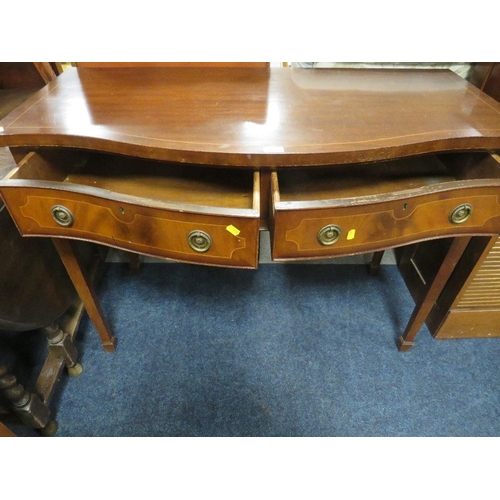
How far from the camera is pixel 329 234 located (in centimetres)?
67

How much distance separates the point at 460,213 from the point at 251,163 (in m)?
0.42

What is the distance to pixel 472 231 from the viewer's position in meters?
0.77

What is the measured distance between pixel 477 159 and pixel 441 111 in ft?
0.43

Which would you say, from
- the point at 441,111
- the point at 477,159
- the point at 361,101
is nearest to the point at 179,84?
the point at 361,101

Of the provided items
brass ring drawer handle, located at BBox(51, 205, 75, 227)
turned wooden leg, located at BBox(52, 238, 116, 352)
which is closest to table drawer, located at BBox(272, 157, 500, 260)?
brass ring drawer handle, located at BBox(51, 205, 75, 227)

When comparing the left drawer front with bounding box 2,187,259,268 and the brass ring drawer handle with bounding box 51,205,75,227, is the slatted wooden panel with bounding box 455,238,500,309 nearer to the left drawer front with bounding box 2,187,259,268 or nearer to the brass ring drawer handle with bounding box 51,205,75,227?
the left drawer front with bounding box 2,187,259,268

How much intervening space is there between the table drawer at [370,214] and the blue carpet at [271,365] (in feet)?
1.80

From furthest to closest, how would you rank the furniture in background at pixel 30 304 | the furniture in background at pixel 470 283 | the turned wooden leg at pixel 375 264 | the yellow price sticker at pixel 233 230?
1. the turned wooden leg at pixel 375 264
2. the furniture in background at pixel 470 283
3. the furniture in background at pixel 30 304
4. the yellow price sticker at pixel 233 230

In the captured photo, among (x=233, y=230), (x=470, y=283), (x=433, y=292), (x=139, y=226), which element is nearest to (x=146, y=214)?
(x=139, y=226)

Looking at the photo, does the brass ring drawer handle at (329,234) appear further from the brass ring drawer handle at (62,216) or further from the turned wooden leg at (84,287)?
the turned wooden leg at (84,287)

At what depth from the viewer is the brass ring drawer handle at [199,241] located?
65cm

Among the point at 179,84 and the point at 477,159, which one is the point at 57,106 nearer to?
the point at 179,84

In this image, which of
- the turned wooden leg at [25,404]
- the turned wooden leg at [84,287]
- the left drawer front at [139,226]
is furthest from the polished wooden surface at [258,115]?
the turned wooden leg at [25,404]

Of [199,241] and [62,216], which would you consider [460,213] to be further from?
[62,216]
